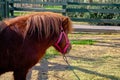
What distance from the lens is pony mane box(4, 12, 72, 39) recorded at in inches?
135

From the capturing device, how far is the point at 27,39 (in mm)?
3404

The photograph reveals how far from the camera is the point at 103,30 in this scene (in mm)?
10016

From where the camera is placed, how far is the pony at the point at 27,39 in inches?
130

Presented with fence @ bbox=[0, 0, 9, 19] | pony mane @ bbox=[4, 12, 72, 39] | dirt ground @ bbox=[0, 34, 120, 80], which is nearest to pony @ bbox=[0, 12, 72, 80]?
pony mane @ bbox=[4, 12, 72, 39]

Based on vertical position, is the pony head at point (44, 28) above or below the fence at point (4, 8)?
above

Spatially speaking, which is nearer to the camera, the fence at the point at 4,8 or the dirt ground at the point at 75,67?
the dirt ground at the point at 75,67

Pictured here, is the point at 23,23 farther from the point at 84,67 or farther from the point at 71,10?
the point at 71,10

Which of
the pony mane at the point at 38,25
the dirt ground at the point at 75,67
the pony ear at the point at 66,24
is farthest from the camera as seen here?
the dirt ground at the point at 75,67

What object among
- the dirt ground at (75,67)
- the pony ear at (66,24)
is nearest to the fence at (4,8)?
the dirt ground at (75,67)

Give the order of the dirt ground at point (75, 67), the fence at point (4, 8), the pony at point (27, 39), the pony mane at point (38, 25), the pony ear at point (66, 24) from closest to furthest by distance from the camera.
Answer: the pony at point (27, 39) < the pony mane at point (38, 25) < the pony ear at point (66, 24) < the dirt ground at point (75, 67) < the fence at point (4, 8)

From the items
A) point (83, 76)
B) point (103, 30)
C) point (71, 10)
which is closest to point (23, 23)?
point (83, 76)

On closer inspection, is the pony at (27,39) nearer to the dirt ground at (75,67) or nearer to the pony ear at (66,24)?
the pony ear at (66,24)

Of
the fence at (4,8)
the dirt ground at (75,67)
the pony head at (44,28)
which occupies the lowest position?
the dirt ground at (75,67)

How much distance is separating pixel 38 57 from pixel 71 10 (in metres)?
9.07
